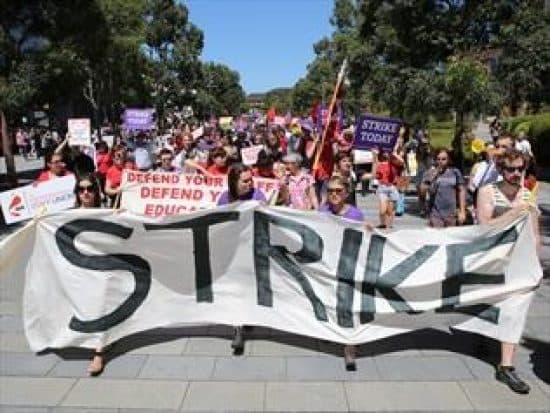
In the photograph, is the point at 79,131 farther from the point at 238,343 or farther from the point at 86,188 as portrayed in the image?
the point at 238,343

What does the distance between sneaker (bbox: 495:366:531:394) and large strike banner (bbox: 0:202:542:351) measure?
9.8 inches

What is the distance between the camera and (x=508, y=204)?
19.7 feet

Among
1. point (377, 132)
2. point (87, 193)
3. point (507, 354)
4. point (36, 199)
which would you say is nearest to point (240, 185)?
point (87, 193)

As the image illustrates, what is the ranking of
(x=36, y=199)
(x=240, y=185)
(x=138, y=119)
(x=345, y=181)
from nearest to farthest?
(x=345, y=181), (x=240, y=185), (x=36, y=199), (x=138, y=119)

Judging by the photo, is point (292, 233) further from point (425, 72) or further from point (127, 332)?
point (425, 72)

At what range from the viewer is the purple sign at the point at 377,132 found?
15.2 meters

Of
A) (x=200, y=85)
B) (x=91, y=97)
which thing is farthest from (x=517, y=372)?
(x=200, y=85)

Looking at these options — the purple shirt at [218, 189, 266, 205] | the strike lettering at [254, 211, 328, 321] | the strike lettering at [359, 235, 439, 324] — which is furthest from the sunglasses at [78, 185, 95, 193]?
the strike lettering at [359, 235, 439, 324]

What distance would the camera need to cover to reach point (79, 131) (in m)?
18.5

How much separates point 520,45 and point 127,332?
17478 mm

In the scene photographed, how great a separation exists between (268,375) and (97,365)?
1.23 m

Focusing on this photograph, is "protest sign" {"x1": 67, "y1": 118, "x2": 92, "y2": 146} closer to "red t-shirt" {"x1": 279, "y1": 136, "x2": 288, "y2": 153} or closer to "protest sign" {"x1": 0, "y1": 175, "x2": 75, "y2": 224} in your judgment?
"red t-shirt" {"x1": 279, "y1": 136, "x2": 288, "y2": 153}

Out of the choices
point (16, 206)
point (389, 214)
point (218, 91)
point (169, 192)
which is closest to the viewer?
point (16, 206)

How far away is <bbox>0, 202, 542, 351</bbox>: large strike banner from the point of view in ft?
19.5
